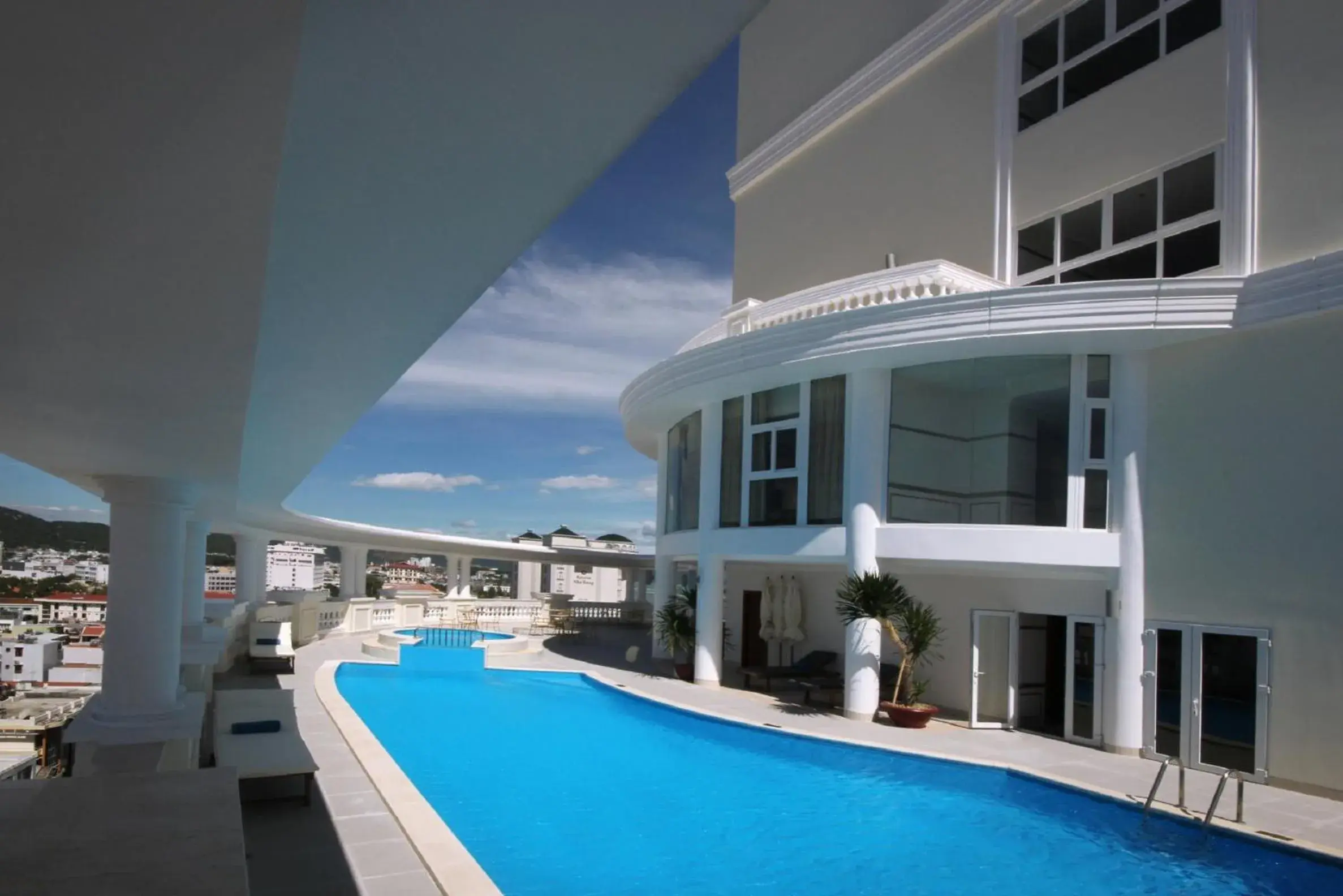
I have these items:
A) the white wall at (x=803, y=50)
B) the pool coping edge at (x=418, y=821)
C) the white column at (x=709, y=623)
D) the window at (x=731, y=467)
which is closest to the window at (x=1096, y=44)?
the white wall at (x=803, y=50)

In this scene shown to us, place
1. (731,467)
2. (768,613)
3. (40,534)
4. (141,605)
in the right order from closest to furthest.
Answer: (141,605)
(731,467)
(768,613)
(40,534)

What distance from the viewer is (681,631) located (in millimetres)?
19000

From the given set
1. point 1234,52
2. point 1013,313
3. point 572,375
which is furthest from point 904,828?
point 572,375

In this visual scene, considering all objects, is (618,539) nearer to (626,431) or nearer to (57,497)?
(626,431)

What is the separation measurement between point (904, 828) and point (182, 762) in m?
7.87

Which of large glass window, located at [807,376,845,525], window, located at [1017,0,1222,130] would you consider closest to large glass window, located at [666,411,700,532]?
large glass window, located at [807,376,845,525]

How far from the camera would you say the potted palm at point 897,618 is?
46.1 ft

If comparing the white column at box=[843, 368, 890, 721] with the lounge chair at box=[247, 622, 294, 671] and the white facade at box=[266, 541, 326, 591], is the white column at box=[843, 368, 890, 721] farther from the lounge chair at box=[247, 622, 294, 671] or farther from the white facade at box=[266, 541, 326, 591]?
the white facade at box=[266, 541, 326, 591]

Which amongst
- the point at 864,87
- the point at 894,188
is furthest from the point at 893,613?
the point at 864,87

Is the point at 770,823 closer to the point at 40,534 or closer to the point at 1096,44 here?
the point at 1096,44

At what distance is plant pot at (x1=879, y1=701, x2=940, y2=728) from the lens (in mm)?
13914

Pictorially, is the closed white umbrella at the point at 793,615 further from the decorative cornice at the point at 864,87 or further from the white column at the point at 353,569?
the white column at the point at 353,569

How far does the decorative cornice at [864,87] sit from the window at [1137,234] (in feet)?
14.7

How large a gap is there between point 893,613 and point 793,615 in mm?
5914
